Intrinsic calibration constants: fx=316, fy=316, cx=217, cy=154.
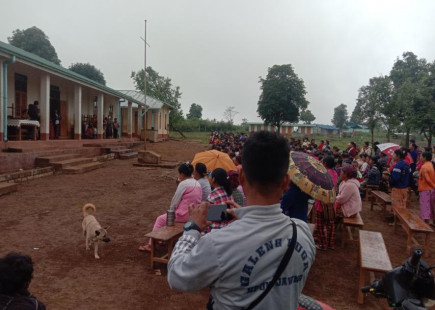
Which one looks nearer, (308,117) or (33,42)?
(33,42)

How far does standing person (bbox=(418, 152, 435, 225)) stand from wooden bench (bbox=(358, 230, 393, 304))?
11.1 feet

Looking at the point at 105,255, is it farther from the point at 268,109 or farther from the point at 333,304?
the point at 268,109

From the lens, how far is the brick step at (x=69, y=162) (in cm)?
1141

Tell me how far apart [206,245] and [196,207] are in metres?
0.27

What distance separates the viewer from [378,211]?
9000mm

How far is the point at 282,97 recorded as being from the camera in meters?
42.6

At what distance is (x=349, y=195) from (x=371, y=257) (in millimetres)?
1868

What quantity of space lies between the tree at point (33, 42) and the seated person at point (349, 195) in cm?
4996

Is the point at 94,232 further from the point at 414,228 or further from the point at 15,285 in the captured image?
the point at 414,228

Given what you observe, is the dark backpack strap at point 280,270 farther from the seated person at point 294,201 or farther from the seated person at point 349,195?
the seated person at point 349,195

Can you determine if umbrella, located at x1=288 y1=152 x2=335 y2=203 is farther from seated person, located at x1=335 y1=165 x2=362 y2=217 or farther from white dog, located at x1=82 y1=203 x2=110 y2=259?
white dog, located at x1=82 y1=203 x2=110 y2=259

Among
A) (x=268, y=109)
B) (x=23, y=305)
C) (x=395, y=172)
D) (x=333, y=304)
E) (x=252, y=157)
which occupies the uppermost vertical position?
(x=268, y=109)

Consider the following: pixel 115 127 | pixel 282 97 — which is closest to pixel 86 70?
pixel 282 97

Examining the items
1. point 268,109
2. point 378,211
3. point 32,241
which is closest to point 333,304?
point 32,241
